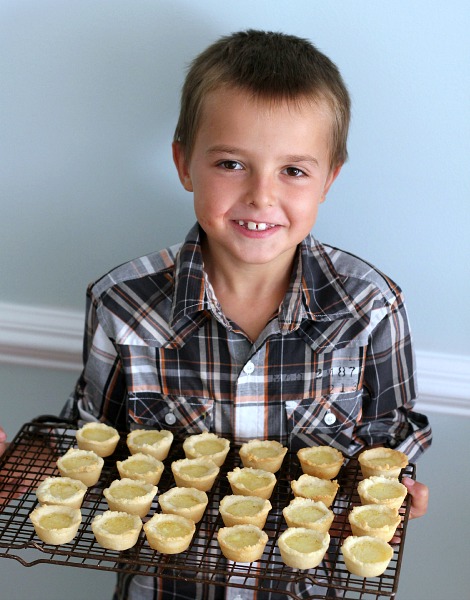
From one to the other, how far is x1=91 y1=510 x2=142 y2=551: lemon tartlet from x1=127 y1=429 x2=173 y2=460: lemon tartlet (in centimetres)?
15

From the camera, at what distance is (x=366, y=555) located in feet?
3.87

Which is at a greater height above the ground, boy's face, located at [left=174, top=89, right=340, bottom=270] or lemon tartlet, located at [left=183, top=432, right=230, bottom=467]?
boy's face, located at [left=174, top=89, right=340, bottom=270]

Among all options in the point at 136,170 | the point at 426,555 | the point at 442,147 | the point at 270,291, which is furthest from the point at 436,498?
the point at 136,170

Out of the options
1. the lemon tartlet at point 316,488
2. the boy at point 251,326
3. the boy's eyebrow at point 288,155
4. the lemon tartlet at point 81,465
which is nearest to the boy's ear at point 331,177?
the boy at point 251,326

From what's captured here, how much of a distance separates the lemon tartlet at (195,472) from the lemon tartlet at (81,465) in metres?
0.12

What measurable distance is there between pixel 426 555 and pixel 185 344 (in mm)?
801

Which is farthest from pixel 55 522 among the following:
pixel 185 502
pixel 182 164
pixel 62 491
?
pixel 182 164

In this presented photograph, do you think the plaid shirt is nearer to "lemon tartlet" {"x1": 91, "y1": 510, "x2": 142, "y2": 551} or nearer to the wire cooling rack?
the wire cooling rack

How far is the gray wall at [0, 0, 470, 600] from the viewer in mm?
1541

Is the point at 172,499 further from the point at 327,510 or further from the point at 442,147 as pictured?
the point at 442,147

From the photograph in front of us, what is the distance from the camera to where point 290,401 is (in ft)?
5.02

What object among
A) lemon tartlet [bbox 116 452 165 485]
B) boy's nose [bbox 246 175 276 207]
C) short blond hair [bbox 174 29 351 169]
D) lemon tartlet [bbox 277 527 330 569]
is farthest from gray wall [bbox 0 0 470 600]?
lemon tartlet [bbox 277 527 330 569]

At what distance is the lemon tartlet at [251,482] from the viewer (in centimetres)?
132

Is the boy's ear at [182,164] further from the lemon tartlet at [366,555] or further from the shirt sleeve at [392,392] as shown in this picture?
the lemon tartlet at [366,555]
